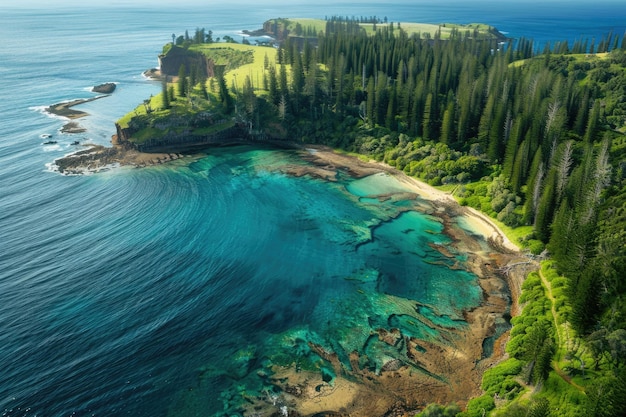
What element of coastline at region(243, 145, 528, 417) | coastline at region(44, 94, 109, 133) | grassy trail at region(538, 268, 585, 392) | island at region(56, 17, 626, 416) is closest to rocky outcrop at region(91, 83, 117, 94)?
coastline at region(44, 94, 109, 133)

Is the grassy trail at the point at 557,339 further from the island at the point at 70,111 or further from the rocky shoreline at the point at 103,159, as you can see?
the island at the point at 70,111

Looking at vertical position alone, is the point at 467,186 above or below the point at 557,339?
above

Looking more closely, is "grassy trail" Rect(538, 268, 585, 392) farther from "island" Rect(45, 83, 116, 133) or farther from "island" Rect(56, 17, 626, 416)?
"island" Rect(45, 83, 116, 133)

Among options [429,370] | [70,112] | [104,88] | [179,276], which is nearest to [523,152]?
[429,370]

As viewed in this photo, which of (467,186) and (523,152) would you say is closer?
(523,152)

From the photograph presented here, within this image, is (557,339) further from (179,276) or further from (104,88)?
(104,88)

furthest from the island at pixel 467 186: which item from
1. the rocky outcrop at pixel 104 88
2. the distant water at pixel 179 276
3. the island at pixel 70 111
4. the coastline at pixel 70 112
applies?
the rocky outcrop at pixel 104 88

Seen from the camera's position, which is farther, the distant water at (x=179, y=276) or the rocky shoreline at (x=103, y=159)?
the rocky shoreline at (x=103, y=159)
